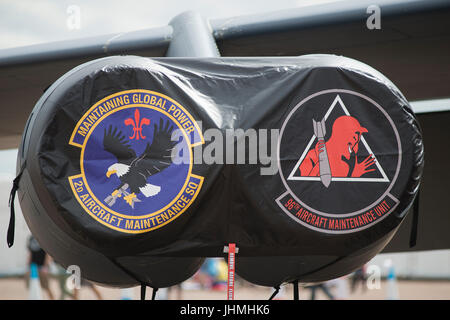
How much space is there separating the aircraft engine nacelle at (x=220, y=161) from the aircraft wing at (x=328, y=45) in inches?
77.3

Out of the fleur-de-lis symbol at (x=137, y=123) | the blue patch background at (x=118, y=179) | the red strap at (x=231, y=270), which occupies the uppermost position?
the fleur-de-lis symbol at (x=137, y=123)

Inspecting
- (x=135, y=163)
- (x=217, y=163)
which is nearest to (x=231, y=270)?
(x=217, y=163)

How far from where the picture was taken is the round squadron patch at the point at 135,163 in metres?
3.59

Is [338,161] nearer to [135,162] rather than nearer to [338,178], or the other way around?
[338,178]

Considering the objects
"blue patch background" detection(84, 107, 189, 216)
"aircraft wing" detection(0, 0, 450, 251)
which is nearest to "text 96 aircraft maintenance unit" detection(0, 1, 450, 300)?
"blue patch background" detection(84, 107, 189, 216)

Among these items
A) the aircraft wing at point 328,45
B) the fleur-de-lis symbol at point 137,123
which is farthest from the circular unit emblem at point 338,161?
the aircraft wing at point 328,45

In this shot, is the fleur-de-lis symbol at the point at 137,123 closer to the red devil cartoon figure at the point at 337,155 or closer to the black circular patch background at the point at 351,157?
the black circular patch background at the point at 351,157

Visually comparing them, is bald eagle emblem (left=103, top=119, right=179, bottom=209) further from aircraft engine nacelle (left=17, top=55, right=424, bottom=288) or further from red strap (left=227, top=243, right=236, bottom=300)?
red strap (left=227, top=243, right=236, bottom=300)

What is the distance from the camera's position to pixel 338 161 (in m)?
3.71

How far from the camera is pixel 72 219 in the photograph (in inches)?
141

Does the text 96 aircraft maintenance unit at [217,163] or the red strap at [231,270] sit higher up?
the text 96 aircraft maintenance unit at [217,163]

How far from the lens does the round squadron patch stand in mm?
3594

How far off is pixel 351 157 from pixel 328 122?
0.24 m

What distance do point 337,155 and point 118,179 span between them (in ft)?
4.12
